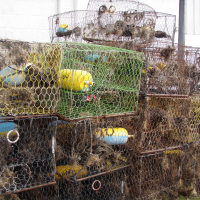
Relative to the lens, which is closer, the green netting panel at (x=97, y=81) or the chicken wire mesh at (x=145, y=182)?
the green netting panel at (x=97, y=81)

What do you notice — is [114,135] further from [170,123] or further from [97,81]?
[170,123]

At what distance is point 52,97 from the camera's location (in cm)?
175

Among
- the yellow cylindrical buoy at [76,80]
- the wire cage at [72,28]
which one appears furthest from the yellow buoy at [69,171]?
the wire cage at [72,28]

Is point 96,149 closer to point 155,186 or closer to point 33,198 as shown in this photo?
point 33,198

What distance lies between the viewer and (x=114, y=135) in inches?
78.4

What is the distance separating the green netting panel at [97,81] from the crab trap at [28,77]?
12 centimetres

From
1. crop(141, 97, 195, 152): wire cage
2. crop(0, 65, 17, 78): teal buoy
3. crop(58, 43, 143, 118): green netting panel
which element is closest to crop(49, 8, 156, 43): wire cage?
crop(58, 43, 143, 118): green netting panel

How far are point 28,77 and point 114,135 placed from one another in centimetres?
92

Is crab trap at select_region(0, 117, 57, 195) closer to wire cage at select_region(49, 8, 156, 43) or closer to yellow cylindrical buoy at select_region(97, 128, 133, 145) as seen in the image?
yellow cylindrical buoy at select_region(97, 128, 133, 145)

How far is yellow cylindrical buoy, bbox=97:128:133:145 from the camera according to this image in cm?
194

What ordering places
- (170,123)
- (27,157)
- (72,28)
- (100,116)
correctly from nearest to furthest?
1. (27,157)
2. (100,116)
3. (170,123)
4. (72,28)

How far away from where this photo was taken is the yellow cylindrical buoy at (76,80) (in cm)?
171

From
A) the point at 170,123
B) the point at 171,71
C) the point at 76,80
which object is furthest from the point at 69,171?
the point at 171,71

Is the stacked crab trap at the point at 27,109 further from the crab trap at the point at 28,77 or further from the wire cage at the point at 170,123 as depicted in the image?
the wire cage at the point at 170,123
